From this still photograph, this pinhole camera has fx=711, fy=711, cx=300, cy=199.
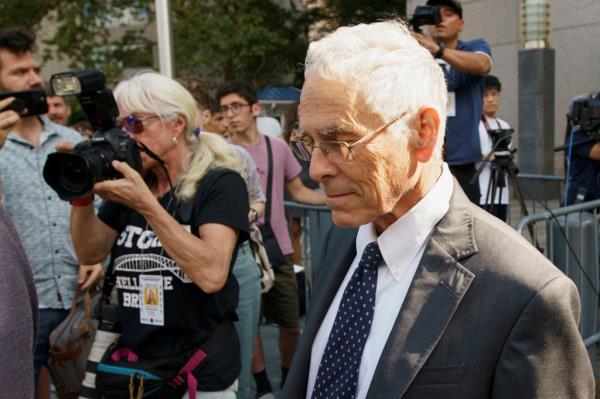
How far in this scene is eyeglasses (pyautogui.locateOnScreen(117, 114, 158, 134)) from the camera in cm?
271

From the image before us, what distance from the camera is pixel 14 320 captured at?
4.75 feet

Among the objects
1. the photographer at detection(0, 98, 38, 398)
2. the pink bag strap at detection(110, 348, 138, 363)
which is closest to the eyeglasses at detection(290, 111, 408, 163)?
the photographer at detection(0, 98, 38, 398)

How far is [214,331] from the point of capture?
2.65m

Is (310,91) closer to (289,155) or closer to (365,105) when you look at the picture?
(365,105)

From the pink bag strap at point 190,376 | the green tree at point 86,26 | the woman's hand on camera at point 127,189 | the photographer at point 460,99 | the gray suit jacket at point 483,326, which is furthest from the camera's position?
the green tree at point 86,26

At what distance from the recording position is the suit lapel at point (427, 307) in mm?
1432

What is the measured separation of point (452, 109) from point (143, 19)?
19.3 meters

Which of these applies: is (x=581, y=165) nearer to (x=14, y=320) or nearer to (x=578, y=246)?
(x=578, y=246)

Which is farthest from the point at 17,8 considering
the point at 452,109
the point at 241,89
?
the point at 452,109

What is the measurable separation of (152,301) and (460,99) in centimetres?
250

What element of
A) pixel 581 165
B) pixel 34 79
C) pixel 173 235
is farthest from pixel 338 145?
pixel 581 165

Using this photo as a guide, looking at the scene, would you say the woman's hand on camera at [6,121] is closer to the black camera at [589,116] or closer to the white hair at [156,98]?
the white hair at [156,98]

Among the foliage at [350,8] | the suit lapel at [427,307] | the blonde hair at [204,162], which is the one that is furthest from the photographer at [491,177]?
the foliage at [350,8]

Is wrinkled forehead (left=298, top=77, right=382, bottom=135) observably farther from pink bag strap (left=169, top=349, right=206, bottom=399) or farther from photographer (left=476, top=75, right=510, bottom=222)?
photographer (left=476, top=75, right=510, bottom=222)
